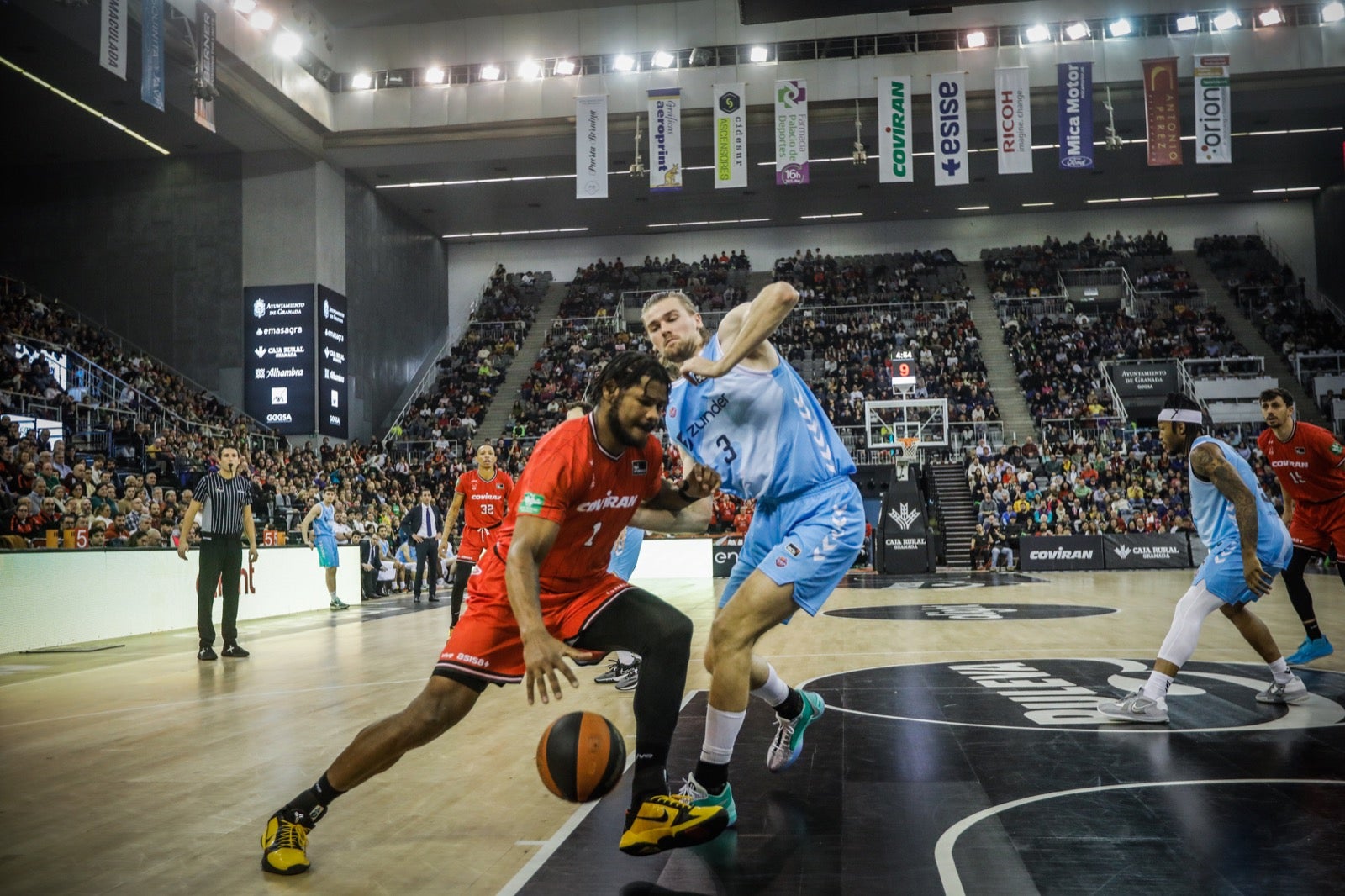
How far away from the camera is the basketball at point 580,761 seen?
315 cm

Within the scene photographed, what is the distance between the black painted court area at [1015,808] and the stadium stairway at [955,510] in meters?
18.8

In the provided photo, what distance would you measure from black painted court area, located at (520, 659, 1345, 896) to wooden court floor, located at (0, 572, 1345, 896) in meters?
0.01

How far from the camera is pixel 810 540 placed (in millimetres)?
3859

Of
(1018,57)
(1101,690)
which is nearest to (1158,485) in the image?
(1018,57)

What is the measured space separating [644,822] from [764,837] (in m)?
0.48

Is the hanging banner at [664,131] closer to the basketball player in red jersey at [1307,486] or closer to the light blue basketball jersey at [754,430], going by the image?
the basketball player in red jersey at [1307,486]

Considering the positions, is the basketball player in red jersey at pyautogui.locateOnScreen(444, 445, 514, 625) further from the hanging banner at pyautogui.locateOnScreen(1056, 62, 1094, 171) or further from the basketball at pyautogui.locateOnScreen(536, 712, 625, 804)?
the hanging banner at pyautogui.locateOnScreen(1056, 62, 1094, 171)

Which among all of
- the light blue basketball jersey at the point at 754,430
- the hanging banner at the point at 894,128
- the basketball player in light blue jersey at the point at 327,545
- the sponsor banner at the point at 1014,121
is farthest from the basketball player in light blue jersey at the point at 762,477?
the hanging banner at the point at 894,128

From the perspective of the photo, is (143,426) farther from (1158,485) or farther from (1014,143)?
(1158,485)

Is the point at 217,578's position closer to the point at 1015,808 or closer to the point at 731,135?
the point at 1015,808

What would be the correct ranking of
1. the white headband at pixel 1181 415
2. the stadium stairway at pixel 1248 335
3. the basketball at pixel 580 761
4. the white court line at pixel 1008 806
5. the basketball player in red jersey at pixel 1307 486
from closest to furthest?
the white court line at pixel 1008 806, the basketball at pixel 580 761, the white headband at pixel 1181 415, the basketball player in red jersey at pixel 1307 486, the stadium stairway at pixel 1248 335

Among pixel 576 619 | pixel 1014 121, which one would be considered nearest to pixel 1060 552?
pixel 1014 121

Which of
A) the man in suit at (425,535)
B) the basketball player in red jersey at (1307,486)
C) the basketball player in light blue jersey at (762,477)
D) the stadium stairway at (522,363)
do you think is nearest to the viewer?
the basketball player in light blue jersey at (762,477)

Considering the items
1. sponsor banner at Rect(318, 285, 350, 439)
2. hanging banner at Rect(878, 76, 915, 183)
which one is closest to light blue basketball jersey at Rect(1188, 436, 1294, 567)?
hanging banner at Rect(878, 76, 915, 183)
